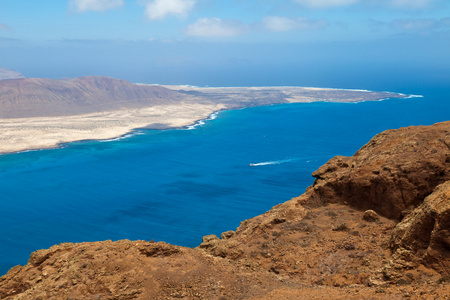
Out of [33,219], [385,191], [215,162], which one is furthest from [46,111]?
[385,191]

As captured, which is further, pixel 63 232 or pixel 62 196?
pixel 62 196

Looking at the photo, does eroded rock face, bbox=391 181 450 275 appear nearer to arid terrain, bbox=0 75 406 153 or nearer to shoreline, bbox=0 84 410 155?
shoreline, bbox=0 84 410 155

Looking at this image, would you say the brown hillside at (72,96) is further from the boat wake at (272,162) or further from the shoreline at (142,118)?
the boat wake at (272,162)

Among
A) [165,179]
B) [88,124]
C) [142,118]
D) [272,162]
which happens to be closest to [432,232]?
[165,179]

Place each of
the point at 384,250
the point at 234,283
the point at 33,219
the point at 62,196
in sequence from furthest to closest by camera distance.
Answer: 1. the point at 62,196
2. the point at 33,219
3. the point at 384,250
4. the point at 234,283

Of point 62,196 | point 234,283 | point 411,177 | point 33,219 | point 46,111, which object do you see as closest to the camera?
point 234,283

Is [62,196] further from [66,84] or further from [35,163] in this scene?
[66,84]

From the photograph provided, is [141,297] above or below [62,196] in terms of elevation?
above

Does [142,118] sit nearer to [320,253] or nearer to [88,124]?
Result: [88,124]
